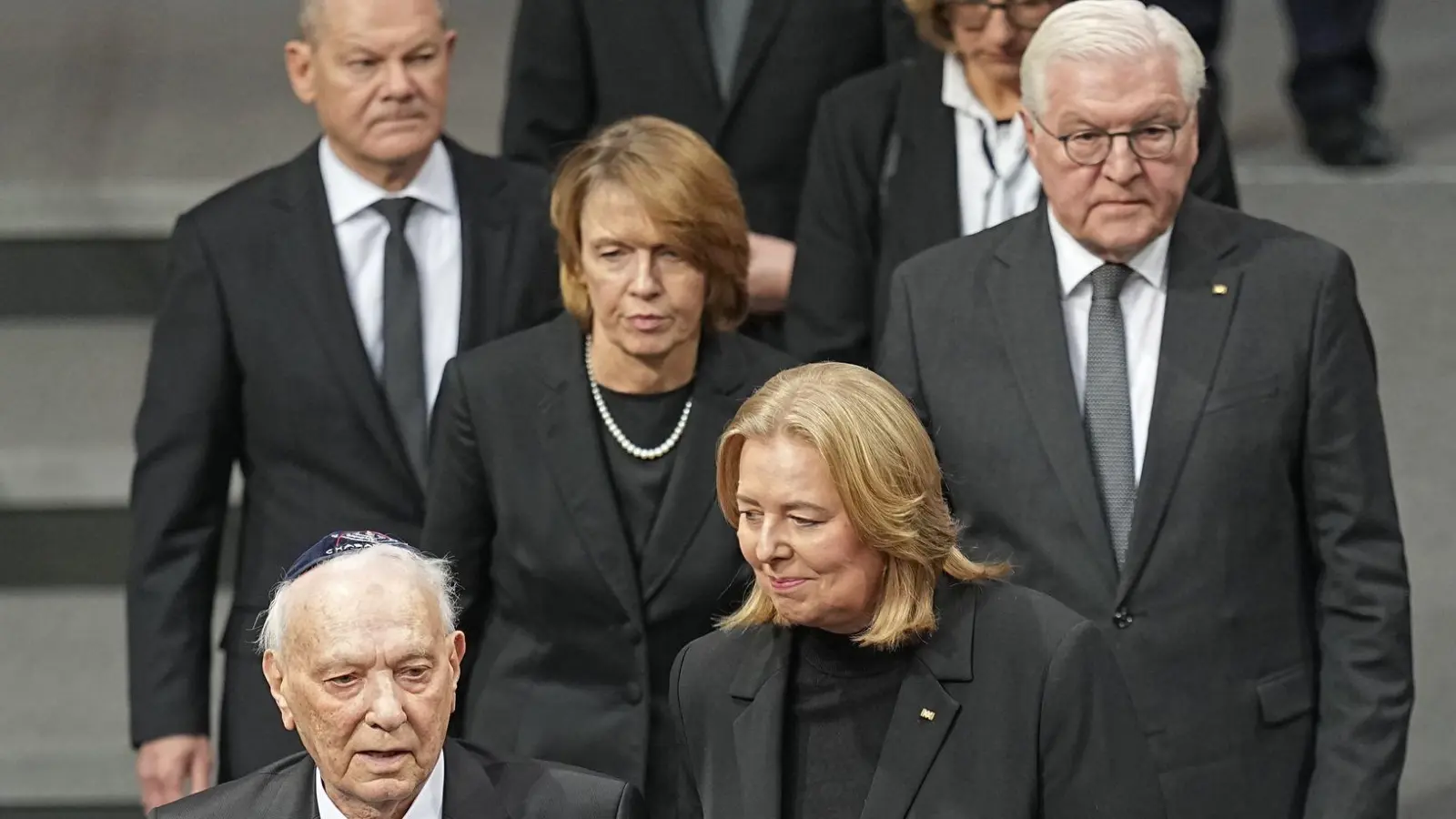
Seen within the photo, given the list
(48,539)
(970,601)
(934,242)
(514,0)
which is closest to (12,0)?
(514,0)

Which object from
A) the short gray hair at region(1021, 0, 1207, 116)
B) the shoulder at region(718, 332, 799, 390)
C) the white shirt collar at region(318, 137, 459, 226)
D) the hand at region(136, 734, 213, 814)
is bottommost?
the hand at region(136, 734, 213, 814)

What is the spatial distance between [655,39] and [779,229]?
14.6 inches

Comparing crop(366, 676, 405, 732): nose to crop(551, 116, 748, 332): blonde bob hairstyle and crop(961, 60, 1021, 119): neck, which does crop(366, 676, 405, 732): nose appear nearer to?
crop(551, 116, 748, 332): blonde bob hairstyle

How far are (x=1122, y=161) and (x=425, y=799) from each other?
1.17 meters

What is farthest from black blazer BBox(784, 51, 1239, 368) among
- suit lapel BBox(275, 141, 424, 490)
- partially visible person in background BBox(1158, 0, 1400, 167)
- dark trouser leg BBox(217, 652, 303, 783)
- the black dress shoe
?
the black dress shoe

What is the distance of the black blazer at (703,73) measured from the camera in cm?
416

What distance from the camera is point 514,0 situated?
6949 millimetres

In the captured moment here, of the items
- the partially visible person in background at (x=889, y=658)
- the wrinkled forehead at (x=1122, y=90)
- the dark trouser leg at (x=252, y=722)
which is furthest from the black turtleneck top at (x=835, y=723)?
the dark trouser leg at (x=252, y=722)

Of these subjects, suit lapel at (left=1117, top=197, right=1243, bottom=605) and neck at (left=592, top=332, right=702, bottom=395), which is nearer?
suit lapel at (left=1117, top=197, right=1243, bottom=605)

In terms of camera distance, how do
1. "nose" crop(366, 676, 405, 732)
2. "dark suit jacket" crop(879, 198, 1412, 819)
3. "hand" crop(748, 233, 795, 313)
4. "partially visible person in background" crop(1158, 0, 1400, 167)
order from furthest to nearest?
"partially visible person in background" crop(1158, 0, 1400, 167) < "hand" crop(748, 233, 795, 313) < "dark suit jacket" crop(879, 198, 1412, 819) < "nose" crop(366, 676, 405, 732)

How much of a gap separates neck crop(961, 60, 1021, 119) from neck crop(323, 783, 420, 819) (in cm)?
150

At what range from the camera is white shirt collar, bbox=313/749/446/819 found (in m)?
2.77

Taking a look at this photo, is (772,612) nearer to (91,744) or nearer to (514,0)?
(91,744)

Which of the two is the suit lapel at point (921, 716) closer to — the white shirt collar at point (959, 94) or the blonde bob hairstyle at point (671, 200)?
the blonde bob hairstyle at point (671, 200)
